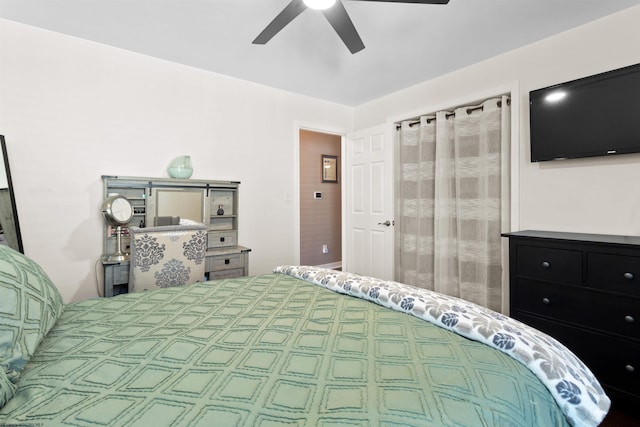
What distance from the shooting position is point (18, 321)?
87 cm

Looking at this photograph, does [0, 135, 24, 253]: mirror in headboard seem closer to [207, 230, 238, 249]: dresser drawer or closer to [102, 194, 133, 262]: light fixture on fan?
[102, 194, 133, 262]: light fixture on fan

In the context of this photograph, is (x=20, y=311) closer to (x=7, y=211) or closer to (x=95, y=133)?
(x=7, y=211)

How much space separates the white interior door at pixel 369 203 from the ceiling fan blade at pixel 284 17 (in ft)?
6.81

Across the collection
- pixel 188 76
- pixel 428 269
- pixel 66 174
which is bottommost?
pixel 428 269

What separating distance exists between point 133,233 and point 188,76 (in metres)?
1.72

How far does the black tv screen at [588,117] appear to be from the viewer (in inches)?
80.3

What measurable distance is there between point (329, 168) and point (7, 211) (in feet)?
13.4

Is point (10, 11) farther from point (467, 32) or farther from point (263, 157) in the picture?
point (467, 32)

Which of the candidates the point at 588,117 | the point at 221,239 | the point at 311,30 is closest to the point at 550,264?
the point at 588,117

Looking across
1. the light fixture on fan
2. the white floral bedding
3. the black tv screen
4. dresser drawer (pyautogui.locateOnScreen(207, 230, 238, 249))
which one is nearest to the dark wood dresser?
the black tv screen

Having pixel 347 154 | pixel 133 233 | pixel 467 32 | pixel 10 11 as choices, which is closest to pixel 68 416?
pixel 133 233

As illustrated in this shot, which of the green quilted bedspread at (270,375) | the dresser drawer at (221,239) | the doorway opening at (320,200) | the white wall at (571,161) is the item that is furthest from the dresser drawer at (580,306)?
the doorway opening at (320,200)

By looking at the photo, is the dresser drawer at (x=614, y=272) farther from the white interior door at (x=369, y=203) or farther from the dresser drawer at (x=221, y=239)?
the dresser drawer at (x=221, y=239)

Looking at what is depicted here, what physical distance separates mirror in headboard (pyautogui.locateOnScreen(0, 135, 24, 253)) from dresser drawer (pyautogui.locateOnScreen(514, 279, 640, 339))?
3.57m
